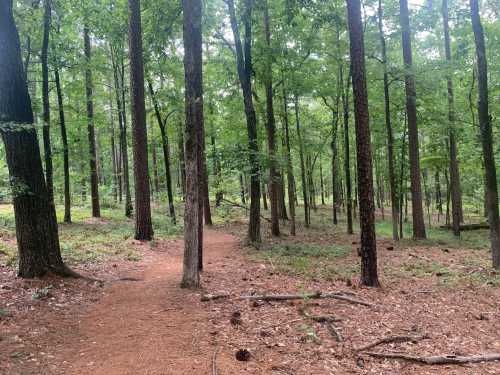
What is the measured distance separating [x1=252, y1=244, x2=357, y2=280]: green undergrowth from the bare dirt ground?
0.52 m

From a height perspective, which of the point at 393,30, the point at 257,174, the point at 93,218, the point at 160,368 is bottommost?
the point at 160,368

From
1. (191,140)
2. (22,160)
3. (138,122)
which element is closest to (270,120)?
(138,122)

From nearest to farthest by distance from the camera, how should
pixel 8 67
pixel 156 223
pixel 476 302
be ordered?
pixel 8 67 < pixel 476 302 < pixel 156 223

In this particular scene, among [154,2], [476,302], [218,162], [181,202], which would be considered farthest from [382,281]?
[181,202]

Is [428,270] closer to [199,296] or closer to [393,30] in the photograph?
[199,296]

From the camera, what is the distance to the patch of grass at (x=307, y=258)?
9.67 metres

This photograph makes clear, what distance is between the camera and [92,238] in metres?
12.5

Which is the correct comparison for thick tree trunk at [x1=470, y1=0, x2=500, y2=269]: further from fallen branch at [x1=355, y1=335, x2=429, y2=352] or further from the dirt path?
the dirt path

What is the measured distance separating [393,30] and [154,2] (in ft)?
36.5

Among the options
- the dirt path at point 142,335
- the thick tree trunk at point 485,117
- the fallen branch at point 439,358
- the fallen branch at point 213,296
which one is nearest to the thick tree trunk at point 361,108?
the fallen branch at point 439,358

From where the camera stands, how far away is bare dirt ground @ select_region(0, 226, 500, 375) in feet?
15.0

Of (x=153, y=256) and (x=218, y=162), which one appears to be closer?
(x=153, y=256)

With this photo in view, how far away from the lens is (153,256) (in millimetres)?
11109

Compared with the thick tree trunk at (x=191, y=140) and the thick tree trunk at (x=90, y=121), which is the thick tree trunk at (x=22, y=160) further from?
the thick tree trunk at (x=90, y=121)
